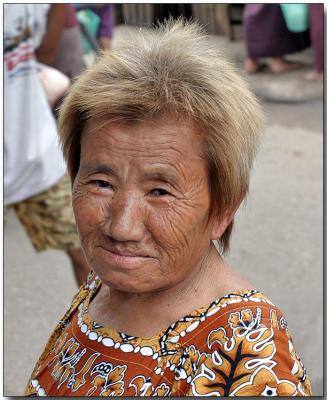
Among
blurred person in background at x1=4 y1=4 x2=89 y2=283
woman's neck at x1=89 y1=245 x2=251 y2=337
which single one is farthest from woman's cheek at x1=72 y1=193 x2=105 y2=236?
blurred person in background at x1=4 y1=4 x2=89 y2=283

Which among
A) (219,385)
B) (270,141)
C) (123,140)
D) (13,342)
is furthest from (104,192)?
(270,141)

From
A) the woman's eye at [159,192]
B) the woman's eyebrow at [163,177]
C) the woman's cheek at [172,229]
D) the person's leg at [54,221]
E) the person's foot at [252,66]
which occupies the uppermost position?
the woman's eyebrow at [163,177]

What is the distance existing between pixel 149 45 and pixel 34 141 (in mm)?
1618

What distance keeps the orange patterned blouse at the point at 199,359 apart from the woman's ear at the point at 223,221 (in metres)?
0.14

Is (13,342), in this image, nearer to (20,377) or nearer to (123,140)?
(20,377)

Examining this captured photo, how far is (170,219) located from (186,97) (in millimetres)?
252

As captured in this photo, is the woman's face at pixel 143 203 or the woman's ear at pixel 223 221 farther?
the woman's ear at pixel 223 221

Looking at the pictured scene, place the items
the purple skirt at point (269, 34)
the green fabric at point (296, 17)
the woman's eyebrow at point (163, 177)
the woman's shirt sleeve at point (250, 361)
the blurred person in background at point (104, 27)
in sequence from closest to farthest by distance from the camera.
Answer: the woman's shirt sleeve at point (250, 361) < the woman's eyebrow at point (163, 177) < the blurred person in background at point (104, 27) < the green fabric at point (296, 17) < the purple skirt at point (269, 34)

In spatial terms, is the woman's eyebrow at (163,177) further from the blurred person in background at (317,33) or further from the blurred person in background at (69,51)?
the blurred person in background at (317,33)

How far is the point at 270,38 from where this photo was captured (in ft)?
25.9

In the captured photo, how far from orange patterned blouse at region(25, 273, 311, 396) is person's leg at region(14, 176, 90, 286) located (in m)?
1.63

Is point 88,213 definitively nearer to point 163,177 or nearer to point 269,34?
point 163,177

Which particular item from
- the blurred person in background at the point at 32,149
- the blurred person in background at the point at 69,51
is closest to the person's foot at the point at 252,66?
the blurred person in background at the point at 69,51

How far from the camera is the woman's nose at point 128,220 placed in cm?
154
